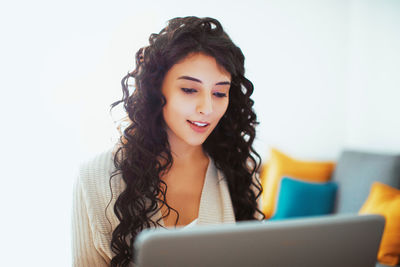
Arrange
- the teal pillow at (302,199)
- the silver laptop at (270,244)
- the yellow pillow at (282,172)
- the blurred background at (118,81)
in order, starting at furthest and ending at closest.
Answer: the yellow pillow at (282,172) → the teal pillow at (302,199) → the blurred background at (118,81) → the silver laptop at (270,244)

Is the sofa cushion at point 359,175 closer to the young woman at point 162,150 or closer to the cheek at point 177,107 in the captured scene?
the young woman at point 162,150

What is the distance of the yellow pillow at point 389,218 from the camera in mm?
1774

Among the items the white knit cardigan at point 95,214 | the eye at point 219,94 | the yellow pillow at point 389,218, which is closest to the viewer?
the white knit cardigan at point 95,214

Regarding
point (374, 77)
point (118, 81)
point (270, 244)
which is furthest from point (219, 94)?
point (374, 77)

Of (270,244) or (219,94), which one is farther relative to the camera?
(219,94)

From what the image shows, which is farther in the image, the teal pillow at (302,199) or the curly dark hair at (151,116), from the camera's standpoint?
the teal pillow at (302,199)

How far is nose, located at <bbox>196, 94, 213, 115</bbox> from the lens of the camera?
3.63 ft

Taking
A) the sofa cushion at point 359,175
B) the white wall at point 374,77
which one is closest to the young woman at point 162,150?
the sofa cushion at point 359,175

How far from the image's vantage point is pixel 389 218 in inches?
71.5

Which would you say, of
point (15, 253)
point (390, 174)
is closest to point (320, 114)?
point (390, 174)

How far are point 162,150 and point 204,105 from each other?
10.1 inches

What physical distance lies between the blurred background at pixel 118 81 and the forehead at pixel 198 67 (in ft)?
3.59

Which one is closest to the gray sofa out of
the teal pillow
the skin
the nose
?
the teal pillow

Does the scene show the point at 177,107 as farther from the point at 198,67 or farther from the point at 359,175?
the point at 359,175
